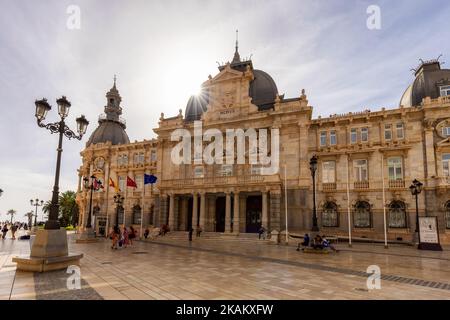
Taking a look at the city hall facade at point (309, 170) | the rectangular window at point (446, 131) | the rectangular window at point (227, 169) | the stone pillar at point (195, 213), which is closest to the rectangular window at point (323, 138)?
the city hall facade at point (309, 170)

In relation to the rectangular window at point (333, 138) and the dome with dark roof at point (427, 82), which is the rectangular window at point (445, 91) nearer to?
the dome with dark roof at point (427, 82)

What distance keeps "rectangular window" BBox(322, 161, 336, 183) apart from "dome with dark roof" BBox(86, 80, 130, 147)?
122 ft

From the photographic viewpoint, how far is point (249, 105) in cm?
3769

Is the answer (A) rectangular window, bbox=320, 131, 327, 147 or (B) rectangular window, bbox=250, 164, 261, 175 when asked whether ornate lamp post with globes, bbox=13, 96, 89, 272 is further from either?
(A) rectangular window, bbox=320, 131, 327, 147

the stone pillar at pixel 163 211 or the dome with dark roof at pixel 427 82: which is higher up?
the dome with dark roof at pixel 427 82

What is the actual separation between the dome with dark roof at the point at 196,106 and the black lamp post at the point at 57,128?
28.5 m

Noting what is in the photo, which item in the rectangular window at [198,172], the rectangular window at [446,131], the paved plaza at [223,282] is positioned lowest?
the paved plaza at [223,282]

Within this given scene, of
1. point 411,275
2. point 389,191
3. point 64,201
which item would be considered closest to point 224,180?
point 389,191

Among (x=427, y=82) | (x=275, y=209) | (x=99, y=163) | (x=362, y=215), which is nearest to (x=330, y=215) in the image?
(x=362, y=215)

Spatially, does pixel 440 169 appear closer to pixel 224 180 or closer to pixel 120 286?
pixel 224 180

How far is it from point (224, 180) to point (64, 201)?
58828 mm

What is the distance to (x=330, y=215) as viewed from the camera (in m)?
33.2

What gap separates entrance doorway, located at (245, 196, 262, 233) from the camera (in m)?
35.9

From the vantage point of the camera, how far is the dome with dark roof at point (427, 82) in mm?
31777
